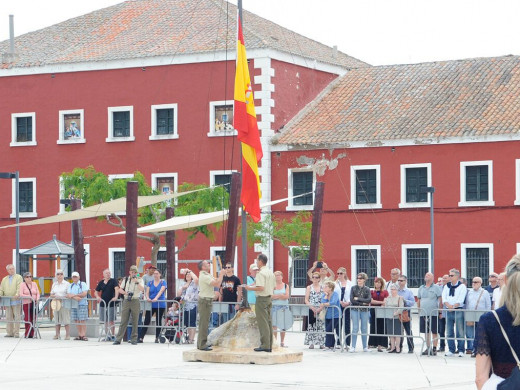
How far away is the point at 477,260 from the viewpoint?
3897 cm

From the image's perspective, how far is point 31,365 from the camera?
18.9 metres

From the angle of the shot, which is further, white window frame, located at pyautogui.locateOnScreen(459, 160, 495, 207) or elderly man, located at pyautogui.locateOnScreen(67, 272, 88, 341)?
white window frame, located at pyautogui.locateOnScreen(459, 160, 495, 207)

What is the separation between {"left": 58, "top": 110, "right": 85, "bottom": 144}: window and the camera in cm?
4509

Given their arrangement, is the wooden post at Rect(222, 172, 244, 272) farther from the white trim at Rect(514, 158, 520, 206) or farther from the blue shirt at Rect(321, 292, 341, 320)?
the white trim at Rect(514, 158, 520, 206)

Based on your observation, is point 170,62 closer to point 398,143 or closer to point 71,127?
point 71,127

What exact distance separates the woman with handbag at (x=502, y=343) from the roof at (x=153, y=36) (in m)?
35.2

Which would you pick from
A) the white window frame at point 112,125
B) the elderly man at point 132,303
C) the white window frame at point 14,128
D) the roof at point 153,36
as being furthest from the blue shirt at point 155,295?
the white window frame at point 14,128

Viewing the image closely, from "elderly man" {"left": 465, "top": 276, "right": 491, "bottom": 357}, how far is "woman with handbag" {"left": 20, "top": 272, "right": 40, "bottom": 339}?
9661mm

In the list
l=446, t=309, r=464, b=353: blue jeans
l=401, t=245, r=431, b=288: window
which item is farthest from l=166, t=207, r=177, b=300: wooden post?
l=401, t=245, r=431, b=288: window

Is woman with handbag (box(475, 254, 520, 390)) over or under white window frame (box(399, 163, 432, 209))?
under

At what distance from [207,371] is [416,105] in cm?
2550

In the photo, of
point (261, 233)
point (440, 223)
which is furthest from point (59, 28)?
point (440, 223)

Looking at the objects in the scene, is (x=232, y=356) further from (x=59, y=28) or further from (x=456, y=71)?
(x=59, y=28)

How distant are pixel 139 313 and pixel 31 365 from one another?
5.94 meters
